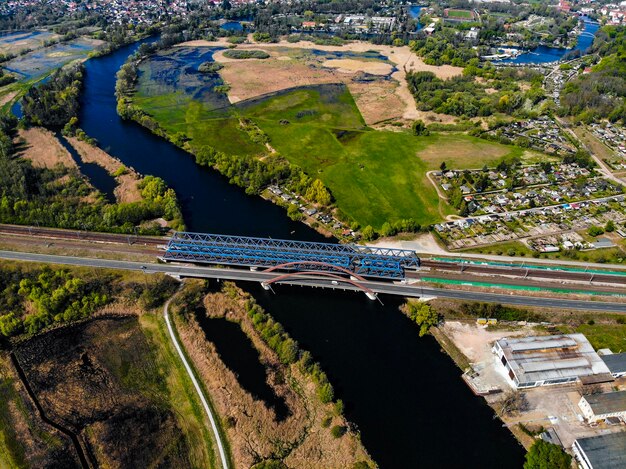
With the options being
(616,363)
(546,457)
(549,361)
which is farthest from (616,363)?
(546,457)

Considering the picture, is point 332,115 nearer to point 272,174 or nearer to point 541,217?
point 272,174

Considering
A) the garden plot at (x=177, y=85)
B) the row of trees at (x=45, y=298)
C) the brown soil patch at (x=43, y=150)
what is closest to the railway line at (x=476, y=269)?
the row of trees at (x=45, y=298)

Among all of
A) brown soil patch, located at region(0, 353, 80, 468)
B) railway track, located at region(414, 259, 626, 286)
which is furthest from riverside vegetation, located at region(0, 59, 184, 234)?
railway track, located at region(414, 259, 626, 286)

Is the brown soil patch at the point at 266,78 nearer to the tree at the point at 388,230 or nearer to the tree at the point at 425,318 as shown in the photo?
the tree at the point at 388,230

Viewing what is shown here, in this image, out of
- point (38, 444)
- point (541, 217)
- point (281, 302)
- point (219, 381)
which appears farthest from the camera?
point (541, 217)

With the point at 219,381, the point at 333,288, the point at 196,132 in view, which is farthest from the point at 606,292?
the point at 196,132

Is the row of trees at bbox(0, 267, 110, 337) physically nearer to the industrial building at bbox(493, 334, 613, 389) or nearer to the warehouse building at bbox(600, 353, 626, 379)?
the industrial building at bbox(493, 334, 613, 389)

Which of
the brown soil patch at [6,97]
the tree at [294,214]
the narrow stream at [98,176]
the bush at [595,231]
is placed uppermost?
the brown soil patch at [6,97]
